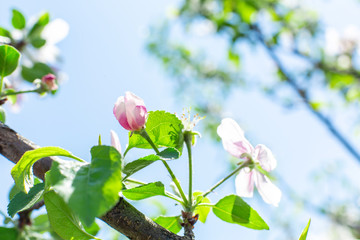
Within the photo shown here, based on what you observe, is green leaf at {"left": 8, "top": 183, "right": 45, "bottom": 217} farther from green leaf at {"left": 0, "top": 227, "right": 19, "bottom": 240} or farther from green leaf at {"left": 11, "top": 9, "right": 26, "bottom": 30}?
green leaf at {"left": 11, "top": 9, "right": 26, "bottom": 30}

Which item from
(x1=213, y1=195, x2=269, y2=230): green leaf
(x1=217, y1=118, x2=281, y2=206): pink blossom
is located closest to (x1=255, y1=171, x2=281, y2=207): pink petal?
(x1=217, y1=118, x2=281, y2=206): pink blossom

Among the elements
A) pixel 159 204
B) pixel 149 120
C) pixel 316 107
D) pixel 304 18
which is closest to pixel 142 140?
pixel 149 120

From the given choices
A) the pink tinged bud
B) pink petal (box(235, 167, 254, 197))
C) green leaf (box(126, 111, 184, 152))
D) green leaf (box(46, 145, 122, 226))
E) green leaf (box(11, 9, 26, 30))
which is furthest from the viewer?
green leaf (box(11, 9, 26, 30))

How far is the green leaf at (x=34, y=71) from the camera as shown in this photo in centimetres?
116

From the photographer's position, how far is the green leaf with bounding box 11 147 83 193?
0.52 meters

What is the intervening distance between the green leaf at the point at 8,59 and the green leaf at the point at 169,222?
407 mm

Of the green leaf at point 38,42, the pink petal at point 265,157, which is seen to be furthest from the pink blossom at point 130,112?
the green leaf at point 38,42

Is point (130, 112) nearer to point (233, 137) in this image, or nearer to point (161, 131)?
point (161, 131)

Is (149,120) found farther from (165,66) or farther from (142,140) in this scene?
(165,66)

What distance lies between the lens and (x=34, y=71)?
1.17m

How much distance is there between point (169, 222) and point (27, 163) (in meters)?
0.28

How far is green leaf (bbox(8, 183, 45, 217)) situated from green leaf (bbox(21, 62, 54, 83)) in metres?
0.68

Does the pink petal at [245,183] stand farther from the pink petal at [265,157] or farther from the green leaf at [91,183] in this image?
the green leaf at [91,183]

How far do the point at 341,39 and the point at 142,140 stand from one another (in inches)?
116
